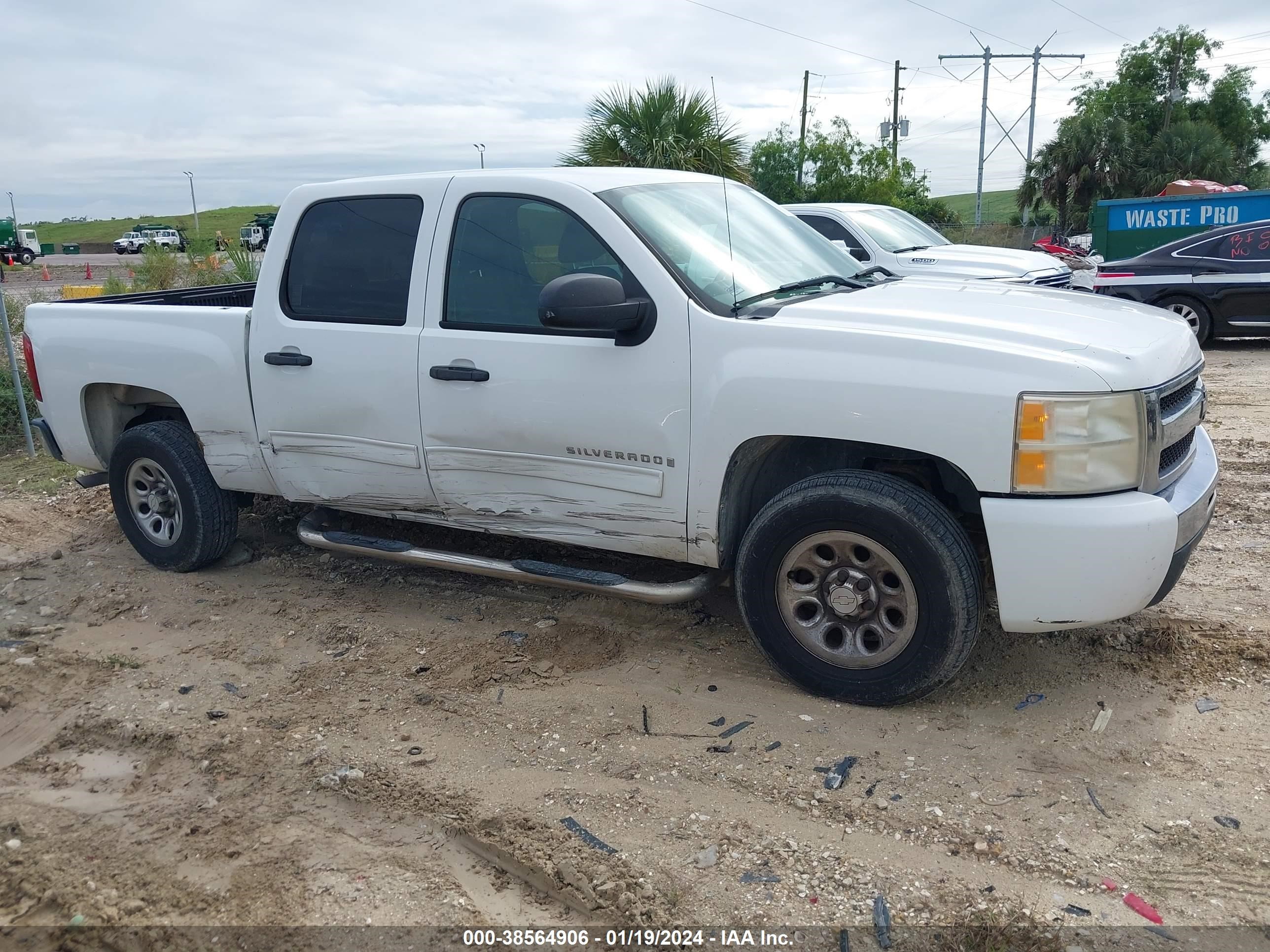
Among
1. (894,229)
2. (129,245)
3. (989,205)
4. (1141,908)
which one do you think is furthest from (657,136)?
(989,205)

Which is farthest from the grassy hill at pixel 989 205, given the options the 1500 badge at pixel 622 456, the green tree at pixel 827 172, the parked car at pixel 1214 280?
the 1500 badge at pixel 622 456

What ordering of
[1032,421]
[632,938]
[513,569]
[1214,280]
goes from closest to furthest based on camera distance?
[632,938] → [1032,421] → [513,569] → [1214,280]

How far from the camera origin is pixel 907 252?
11.0m

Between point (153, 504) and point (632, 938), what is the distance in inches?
160

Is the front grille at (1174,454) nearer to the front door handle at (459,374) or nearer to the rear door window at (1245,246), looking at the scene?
the front door handle at (459,374)

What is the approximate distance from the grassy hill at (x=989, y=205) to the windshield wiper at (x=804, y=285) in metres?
68.8

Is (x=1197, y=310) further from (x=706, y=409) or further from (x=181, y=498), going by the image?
(x=181, y=498)

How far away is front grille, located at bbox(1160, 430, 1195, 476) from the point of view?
11.9ft

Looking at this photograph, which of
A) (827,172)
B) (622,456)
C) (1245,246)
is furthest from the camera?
(827,172)

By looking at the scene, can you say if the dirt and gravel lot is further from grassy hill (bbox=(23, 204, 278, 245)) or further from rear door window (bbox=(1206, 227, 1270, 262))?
grassy hill (bbox=(23, 204, 278, 245))

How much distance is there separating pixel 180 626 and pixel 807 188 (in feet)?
70.8

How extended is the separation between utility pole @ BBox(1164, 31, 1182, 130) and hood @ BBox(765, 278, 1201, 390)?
4356 centimetres

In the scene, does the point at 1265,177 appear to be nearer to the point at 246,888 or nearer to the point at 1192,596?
the point at 1192,596

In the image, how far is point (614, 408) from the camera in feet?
13.0
